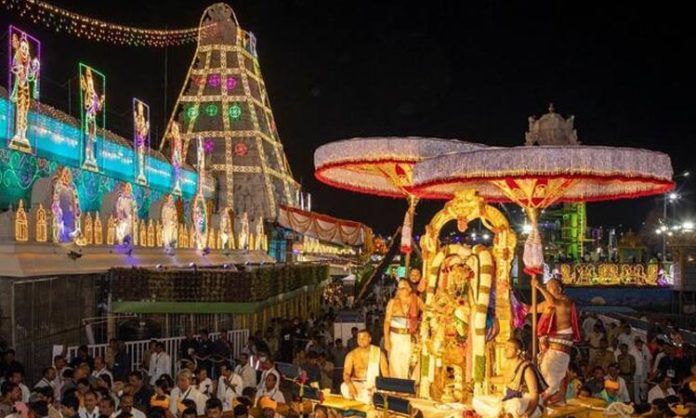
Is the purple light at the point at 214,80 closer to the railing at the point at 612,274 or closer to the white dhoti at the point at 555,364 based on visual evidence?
the railing at the point at 612,274

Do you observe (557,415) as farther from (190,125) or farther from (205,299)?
(190,125)

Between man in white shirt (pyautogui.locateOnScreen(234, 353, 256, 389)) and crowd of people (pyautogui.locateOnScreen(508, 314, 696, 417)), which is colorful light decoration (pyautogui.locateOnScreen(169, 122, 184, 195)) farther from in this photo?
man in white shirt (pyautogui.locateOnScreen(234, 353, 256, 389))

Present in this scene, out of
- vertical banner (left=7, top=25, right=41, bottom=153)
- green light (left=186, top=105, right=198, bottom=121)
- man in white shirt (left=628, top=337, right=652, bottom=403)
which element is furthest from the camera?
green light (left=186, top=105, right=198, bottom=121)

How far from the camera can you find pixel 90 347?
15.0 metres

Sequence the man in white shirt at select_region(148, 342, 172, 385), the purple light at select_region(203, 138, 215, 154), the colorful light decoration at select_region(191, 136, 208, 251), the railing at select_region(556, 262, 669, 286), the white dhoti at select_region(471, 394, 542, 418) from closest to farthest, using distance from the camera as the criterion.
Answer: the white dhoti at select_region(471, 394, 542, 418), the man in white shirt at select_region(148, 342, 172, 385), the railing at select_region(556, 262, 669, 286), the colorful light decoration at select_region(191, 136, 208, 251), the purple light at select_region(203, 138, 215, 154)

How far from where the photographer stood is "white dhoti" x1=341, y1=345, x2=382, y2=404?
1114 centimetres

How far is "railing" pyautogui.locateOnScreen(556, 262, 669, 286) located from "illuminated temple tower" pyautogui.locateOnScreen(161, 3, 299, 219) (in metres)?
21.8

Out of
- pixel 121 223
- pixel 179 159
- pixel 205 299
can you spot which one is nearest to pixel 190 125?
pixel 179 159

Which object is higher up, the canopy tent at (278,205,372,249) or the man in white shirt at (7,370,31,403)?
the canopy tent at (278,205,372,249)

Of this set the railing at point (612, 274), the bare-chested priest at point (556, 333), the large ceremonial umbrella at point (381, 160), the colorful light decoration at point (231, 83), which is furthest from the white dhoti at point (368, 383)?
the colorful light decoration at point (231, 83)

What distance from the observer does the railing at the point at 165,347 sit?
15162mm

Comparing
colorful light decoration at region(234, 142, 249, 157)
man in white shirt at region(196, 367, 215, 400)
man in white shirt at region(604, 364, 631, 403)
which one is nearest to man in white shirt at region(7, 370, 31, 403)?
man in white shirt at region(196, 367, 215, 400)

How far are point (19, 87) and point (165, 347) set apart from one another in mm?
7566

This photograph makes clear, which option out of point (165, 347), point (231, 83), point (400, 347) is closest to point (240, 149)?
point (231, 83)
